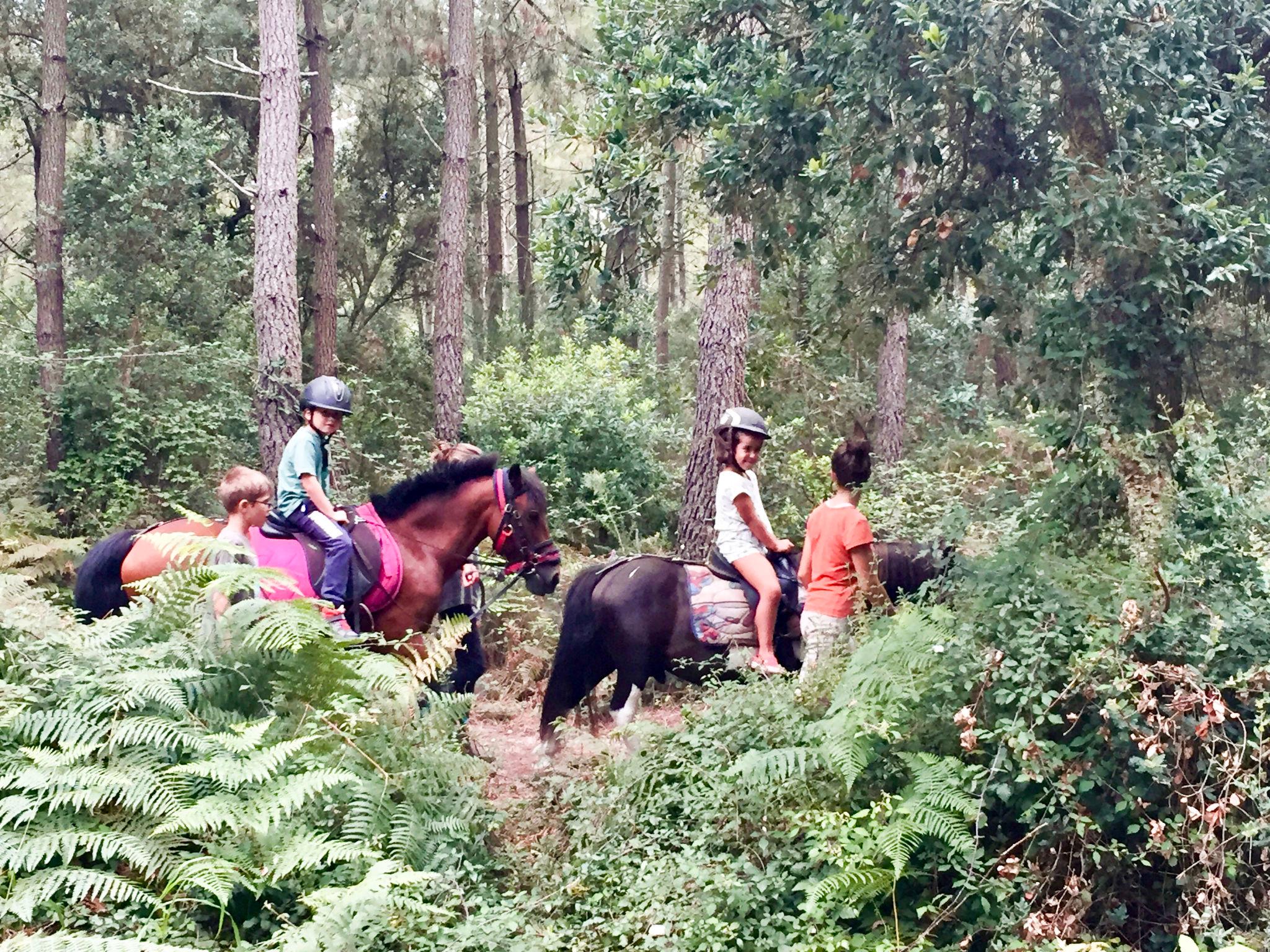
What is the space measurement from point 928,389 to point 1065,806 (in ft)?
60.1

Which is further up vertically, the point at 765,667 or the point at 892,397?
the point at 892,397

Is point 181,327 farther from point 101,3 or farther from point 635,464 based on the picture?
point 635,464

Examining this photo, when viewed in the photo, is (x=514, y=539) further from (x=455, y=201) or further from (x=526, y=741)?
(x=455, y=201)

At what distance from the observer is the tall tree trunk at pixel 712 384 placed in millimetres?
12070

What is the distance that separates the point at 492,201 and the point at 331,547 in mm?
20210

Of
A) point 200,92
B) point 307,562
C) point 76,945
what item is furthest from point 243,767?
point 200,92

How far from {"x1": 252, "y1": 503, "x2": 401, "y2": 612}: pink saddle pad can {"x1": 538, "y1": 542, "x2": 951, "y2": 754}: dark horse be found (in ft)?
4.41

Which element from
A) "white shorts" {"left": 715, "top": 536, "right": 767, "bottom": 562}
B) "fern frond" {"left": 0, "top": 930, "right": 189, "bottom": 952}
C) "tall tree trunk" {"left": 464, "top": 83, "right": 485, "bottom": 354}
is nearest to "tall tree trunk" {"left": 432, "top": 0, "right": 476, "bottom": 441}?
"tall tree trunk" {"left": 464, "top": 83, "right": 485, "bottom": 354}

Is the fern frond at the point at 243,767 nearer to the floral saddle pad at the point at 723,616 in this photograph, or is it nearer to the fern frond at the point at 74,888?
the fern frond at the point at 74,888

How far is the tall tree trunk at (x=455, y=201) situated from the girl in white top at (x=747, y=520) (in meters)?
10.9

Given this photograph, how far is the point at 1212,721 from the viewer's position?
4230 millimetres

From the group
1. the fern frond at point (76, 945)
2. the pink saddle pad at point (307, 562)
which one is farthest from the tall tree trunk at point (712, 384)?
the fern frond at point (76, 945)

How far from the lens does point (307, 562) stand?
23.1 ft

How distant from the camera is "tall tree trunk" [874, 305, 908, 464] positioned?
17031mm
